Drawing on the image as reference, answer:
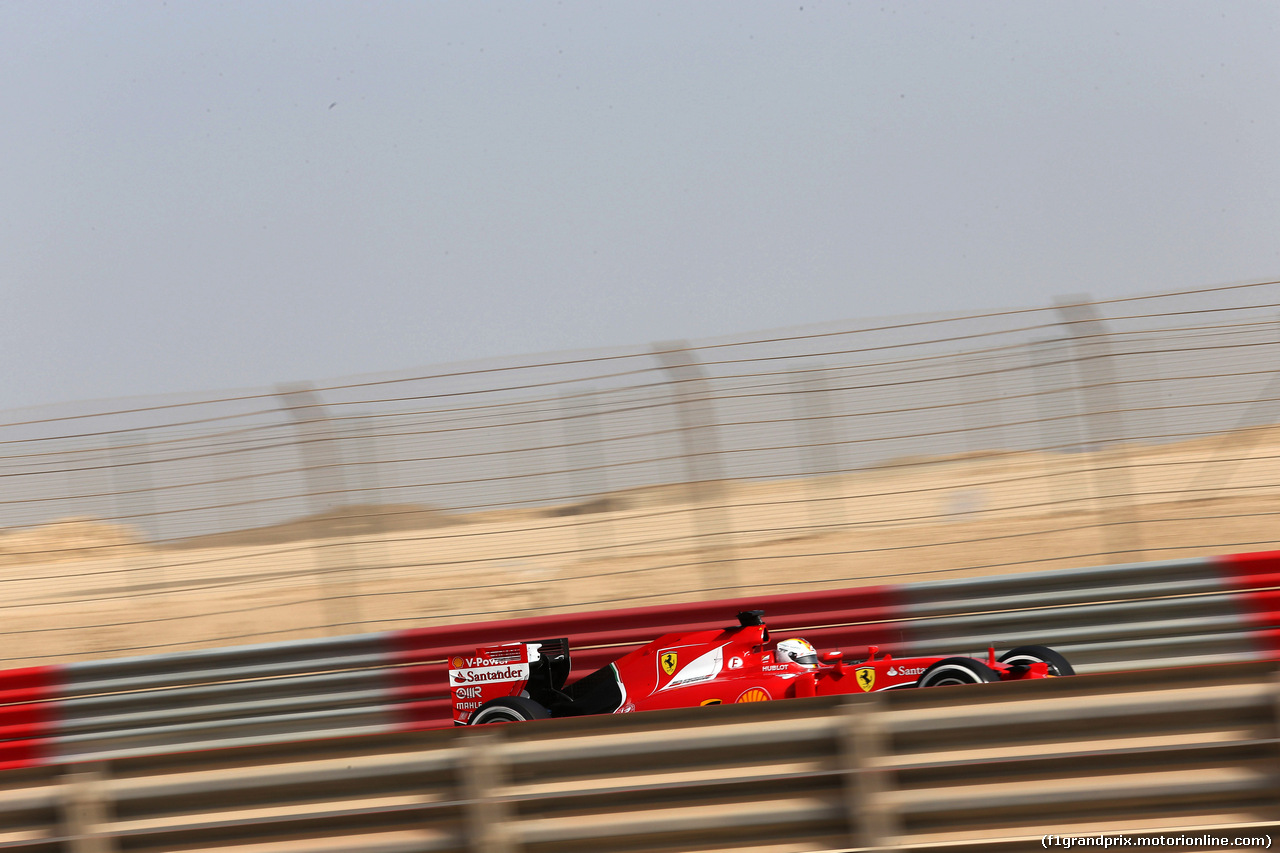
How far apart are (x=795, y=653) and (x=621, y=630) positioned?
1.42 metres

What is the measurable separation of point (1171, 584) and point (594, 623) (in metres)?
3.33

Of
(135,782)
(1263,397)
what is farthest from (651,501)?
(135,782)

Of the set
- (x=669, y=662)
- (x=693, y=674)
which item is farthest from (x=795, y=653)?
(x=669, y=662)

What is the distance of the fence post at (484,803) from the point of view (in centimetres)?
270

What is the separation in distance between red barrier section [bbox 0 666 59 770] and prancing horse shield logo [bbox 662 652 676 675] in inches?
156

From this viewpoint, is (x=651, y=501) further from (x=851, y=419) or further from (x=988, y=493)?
(x=988, y=493)

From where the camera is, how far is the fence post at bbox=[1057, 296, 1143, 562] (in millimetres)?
6504

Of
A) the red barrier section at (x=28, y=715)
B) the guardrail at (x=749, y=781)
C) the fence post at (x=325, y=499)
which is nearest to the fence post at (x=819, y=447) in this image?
A: the fence post at (x=325, y=499)

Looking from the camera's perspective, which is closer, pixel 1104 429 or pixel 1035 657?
pixel 1035 657

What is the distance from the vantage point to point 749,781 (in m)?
2.68

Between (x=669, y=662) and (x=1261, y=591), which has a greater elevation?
(x=669, y=662)

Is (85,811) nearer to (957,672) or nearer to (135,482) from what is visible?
(957,672)

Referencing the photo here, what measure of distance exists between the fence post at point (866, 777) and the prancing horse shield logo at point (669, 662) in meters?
3.27

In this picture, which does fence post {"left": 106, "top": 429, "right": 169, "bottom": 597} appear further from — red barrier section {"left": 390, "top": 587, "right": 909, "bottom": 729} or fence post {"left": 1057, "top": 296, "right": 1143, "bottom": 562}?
fence post {"left": 1057, "top": 296, "right": 1143, "bottom": 562}
